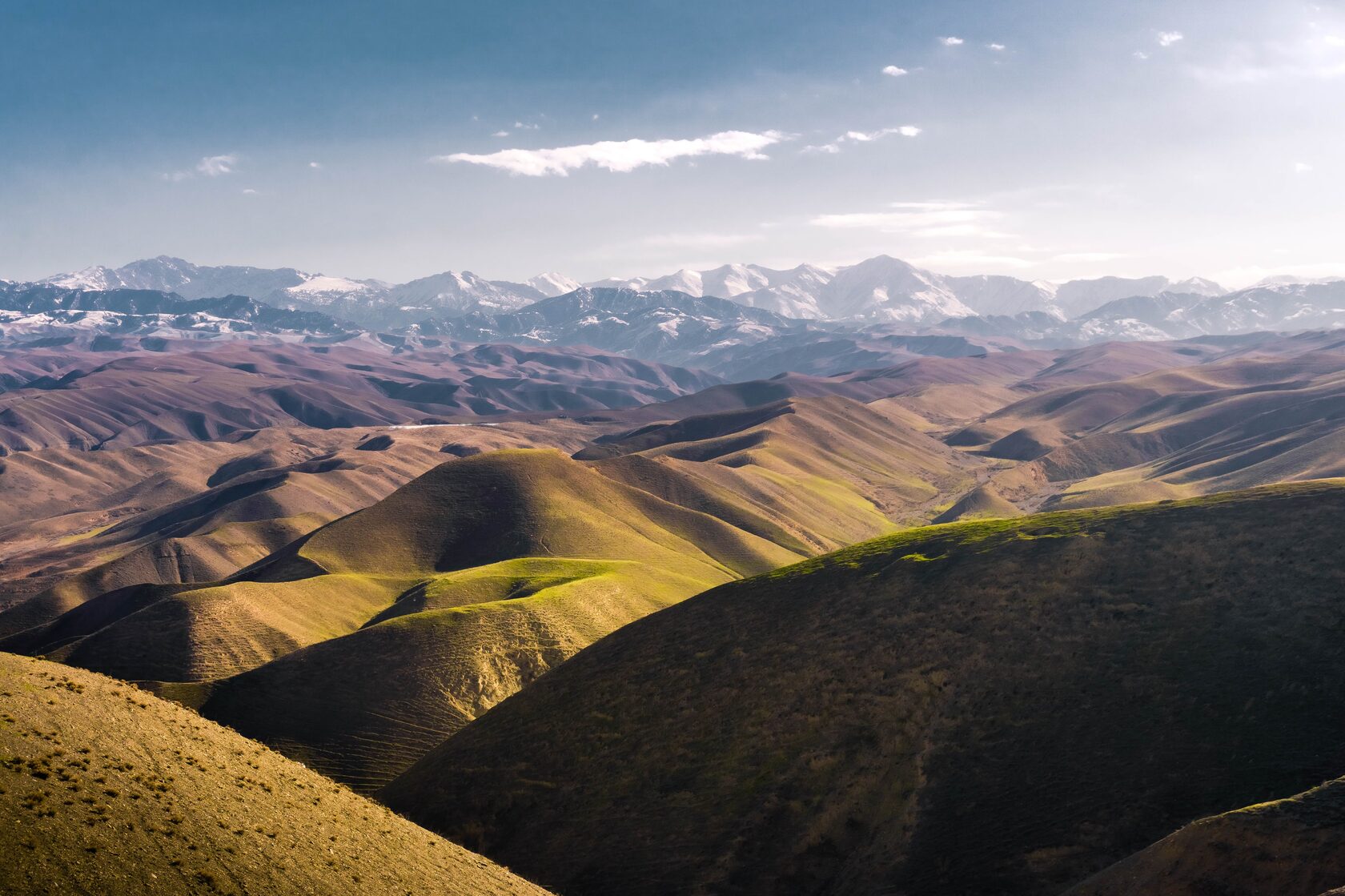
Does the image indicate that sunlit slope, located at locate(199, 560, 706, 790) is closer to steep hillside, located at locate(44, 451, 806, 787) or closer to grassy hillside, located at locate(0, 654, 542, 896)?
steep hillside, located at locate(44, 451, 806, 787)

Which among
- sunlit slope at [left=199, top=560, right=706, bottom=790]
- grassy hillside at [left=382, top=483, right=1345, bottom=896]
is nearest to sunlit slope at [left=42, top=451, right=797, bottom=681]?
sunlit slope at [left=199, top=560, right=706, bottom=790]

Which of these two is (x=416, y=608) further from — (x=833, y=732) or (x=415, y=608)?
(x=833, y=732)

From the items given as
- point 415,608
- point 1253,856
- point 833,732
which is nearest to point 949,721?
point 833,732

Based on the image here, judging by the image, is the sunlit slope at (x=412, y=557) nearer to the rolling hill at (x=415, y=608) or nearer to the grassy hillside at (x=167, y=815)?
the rolling hill at (x=415, y=608)

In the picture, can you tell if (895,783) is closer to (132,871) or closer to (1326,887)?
(1326,887)

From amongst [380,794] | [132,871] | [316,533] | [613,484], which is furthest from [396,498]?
[132,871]

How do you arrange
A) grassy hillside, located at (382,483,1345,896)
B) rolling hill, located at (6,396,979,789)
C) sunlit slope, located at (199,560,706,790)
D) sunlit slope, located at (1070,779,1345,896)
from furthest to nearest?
rolling hill, located at (6,396,979,789) < sunlit slope, located at (199,560,706,790) < grassy hillside, located at (382,483,1345,896) < sunlit slope, located at (1070,779,1345,896)
